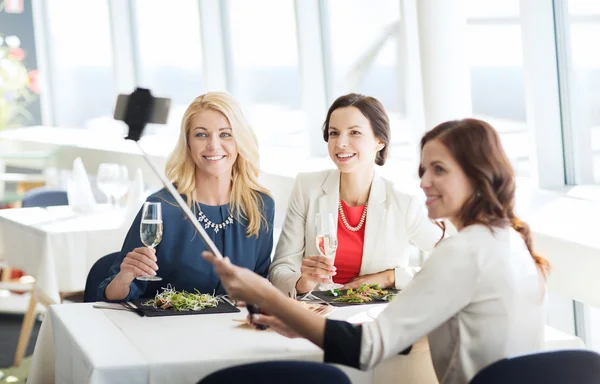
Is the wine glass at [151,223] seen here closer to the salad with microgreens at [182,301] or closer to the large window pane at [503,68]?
the salad with microgreens at [182,301]

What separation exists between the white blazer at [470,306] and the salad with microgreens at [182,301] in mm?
810

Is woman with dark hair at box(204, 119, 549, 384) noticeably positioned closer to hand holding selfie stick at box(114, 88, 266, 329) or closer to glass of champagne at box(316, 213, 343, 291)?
hand holding selfie stick at box(114, 88, 266, 329)

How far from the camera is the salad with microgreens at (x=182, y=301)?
2.62 meters

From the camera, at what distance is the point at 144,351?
7.14 ft

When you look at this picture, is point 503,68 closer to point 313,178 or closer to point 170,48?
point 313,178

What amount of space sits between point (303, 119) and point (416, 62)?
150 centimetres

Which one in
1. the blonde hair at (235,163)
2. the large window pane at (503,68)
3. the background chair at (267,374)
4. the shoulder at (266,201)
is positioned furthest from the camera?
the large window pane at (503,68)

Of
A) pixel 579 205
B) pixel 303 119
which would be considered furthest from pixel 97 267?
pixel 303 119

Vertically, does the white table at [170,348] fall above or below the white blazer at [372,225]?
below

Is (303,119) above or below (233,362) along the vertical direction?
above

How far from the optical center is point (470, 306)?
6.63ft

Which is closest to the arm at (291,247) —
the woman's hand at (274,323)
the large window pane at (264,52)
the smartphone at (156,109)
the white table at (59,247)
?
A: the woman's hand at (274,323)

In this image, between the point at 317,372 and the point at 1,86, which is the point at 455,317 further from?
the point at 1,86

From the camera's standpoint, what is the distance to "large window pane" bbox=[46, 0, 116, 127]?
9250 millimetres
